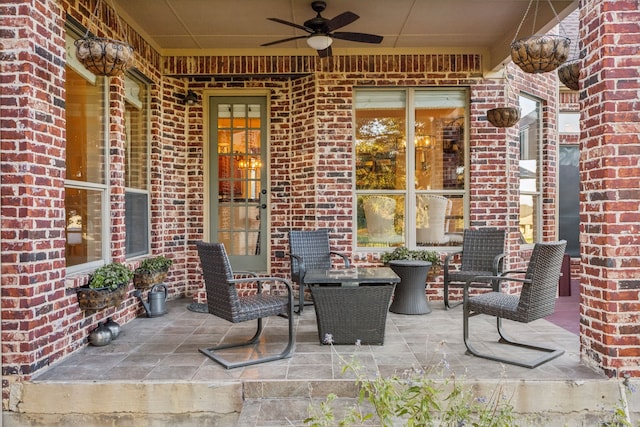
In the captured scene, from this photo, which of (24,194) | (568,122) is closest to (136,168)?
(24,194)

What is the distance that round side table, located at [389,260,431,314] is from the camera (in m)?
4.87

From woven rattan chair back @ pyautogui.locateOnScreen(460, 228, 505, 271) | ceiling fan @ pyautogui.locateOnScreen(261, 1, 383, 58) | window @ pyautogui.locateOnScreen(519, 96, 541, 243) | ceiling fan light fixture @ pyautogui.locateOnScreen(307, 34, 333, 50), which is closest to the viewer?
ceiling fan @ pyautogui.locateOnScreen(261, 1, 383, 58)

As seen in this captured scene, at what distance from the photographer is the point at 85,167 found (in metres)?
4.04

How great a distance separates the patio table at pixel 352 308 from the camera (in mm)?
3773

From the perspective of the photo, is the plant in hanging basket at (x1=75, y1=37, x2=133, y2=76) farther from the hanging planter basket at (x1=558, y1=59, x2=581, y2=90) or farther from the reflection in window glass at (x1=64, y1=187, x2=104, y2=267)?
the hanging planter basket at (x1=558, y1=59, x2=581, y2=90)

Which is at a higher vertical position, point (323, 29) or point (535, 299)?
point (323, 29)

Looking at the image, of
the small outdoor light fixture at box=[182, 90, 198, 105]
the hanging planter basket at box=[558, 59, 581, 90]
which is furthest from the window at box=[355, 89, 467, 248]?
the small outdoor light fixture at box=[182, 90, 198, 105]

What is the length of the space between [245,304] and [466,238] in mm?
2984

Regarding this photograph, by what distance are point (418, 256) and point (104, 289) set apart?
10.8 ft

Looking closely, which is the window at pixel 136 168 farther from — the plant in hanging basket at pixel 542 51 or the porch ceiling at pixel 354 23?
the plant in hanging basket at pixel 542 51

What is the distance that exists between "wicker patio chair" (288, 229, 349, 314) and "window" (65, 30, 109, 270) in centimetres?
194

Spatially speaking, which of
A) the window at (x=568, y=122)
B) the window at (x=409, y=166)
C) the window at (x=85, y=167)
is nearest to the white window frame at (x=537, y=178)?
the window at (x=409, y=166)

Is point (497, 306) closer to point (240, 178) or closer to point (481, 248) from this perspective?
point (481, 248)

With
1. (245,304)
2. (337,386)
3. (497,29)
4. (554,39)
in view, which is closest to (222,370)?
(245,304)
